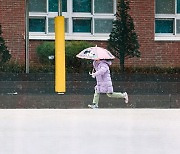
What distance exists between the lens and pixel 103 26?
21031mm

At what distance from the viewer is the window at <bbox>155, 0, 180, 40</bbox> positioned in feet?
70.2

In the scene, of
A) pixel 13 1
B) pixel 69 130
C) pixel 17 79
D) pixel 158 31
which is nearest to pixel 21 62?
pixel 13 1

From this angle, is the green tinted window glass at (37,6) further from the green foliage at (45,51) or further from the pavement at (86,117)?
the pavement at (86,117)

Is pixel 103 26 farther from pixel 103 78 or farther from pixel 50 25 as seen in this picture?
pixel 103 78

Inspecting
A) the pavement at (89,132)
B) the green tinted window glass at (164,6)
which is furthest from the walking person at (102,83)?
the green tinted window glass at (164,6)

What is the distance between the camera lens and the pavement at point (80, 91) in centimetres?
1384

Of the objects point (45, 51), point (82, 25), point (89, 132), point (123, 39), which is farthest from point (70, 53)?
point (89, 132)

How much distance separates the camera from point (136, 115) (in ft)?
38.7

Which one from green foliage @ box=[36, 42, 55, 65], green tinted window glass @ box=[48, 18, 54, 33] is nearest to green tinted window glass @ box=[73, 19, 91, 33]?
green tinted window glass @ box=[48, 18, 54, 33]

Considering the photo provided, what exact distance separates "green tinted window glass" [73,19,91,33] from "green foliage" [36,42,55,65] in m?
1.89

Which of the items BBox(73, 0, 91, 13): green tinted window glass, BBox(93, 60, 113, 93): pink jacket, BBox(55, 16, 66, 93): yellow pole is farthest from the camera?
BBox(73, 0, 91, 13): green tinted window glass

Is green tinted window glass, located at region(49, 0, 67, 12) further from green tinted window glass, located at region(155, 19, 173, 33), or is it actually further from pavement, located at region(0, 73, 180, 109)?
pavement, located at region(0, 73, 180, 109)

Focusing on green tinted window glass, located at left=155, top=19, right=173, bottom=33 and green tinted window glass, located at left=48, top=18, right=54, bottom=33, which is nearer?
green tinted window glass, located at left=48, top=18, right=54, bottom=33

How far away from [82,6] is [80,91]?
6.01 metres
